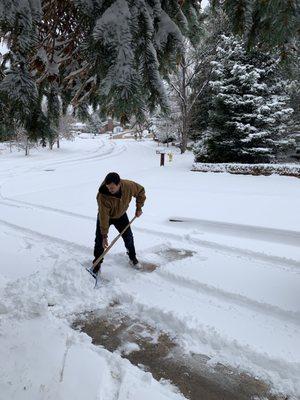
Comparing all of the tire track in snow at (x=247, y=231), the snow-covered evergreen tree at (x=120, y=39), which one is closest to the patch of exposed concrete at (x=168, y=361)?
the snow-covered evergreen tree at (x=120, y=39)

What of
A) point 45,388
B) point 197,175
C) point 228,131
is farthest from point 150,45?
point 228,131

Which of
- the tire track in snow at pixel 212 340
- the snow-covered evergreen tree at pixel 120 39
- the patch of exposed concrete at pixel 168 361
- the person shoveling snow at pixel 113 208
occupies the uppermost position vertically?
the snow-covered evergreen tree at pixel 120 39

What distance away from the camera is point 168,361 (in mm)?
3434

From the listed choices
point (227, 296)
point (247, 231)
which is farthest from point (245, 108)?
point (227, 296)

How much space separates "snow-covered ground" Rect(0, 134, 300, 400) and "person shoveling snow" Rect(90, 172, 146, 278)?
0.36 meters

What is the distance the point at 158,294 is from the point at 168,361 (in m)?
1.37

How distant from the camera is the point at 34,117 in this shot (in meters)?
3.43

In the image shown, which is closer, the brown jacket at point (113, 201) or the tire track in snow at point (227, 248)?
the brown jacket at point (113, 201)

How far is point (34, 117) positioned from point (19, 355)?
8.04 ft

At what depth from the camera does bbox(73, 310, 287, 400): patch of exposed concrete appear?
3035 mm

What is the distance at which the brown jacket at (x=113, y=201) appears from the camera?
5191 millimetres

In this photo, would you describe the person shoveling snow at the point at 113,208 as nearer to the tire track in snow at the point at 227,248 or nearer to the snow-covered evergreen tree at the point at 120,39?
the tire track in snow at the point at 227,248

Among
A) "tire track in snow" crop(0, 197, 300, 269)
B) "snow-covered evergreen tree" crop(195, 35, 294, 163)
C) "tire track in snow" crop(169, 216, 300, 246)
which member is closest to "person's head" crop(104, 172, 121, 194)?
"tire track in snow" crop(0, 197, 300, 269)

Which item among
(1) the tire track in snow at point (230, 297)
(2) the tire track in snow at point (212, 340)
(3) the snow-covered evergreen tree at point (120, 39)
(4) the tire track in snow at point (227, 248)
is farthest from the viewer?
(4) the tire track in snow at point (227, 248)
